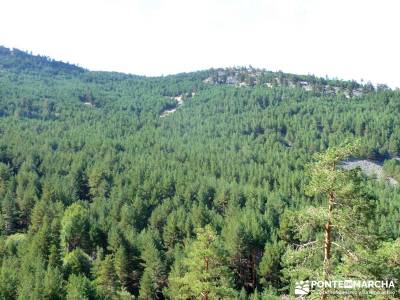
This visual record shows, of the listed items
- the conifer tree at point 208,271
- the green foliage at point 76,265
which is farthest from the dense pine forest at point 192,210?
the green foliage at point 76,265

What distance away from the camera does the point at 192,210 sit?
289ft

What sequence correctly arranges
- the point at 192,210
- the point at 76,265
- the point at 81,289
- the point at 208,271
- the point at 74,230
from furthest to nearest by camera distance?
the point at 192,210
the point at 74,230
the point at 76,265
the point at 81,289
the point at 208,271

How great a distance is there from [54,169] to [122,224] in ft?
147

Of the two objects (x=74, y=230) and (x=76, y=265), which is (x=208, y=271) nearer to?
(x=76, y=265)

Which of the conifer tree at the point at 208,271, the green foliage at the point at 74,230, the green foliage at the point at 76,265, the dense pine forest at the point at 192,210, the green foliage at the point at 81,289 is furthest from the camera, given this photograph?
the green foliage at the point at 74,230

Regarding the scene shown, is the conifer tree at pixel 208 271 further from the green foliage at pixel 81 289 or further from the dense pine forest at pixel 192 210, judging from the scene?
the green foliage at pixel 81 289

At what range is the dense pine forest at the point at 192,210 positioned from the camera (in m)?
15.9

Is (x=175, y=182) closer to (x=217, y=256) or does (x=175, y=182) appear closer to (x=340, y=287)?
(x=217, y=256)

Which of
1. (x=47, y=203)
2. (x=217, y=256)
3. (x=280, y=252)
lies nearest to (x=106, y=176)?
→ (x=47, y=203)

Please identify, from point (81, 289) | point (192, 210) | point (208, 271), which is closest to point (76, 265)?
point (81, 289)

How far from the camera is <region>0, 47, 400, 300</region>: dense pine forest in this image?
15914 mm

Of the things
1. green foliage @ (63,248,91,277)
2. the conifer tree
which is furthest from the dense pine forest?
green foliage @ (63,248,91,277)

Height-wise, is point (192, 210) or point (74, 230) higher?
point (192, 210)

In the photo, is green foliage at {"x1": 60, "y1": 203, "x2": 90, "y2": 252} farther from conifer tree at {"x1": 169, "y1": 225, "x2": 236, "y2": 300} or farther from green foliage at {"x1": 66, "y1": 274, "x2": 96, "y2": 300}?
conifer tree at {"x1": 169, "y1": 225, "x2": 236, "y2": 300}
